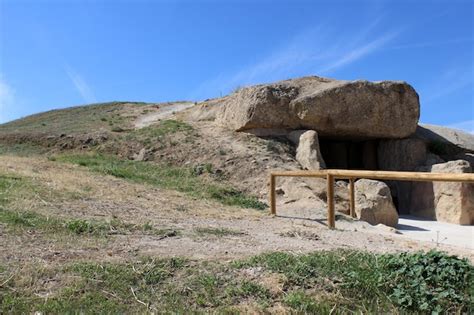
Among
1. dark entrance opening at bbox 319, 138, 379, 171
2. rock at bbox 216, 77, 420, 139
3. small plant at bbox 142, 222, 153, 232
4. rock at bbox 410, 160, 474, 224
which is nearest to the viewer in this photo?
small plant at bbox 142, 222, 153, 232

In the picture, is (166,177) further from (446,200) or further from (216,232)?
(446,200)

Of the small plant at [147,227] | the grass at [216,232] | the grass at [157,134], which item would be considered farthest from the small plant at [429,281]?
the grass at [157,134]

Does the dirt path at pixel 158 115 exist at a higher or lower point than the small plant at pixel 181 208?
higher

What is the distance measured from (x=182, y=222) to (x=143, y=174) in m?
6.16

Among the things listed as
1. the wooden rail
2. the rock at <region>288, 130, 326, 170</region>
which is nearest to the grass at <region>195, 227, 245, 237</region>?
the wooden rail

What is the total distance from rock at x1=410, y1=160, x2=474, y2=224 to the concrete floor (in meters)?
0.40

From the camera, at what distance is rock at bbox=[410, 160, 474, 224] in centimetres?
1220

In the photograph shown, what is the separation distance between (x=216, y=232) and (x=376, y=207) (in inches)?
205

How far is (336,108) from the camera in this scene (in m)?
15.6

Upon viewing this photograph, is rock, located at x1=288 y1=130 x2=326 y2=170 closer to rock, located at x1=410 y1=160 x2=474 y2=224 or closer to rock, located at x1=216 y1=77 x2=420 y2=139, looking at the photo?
rock, located at x1=216 y1=77 x2=420 y2=139

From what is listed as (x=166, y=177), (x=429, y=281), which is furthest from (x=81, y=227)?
(x=166, y=177)

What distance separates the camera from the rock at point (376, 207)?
10.7 meters

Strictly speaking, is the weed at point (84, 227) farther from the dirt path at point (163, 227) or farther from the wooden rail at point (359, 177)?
the wooden rail at point (359, 177)

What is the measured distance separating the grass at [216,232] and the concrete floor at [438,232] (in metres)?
4.01
